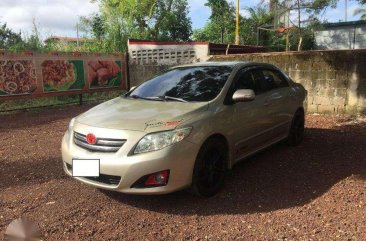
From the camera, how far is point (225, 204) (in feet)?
13.9

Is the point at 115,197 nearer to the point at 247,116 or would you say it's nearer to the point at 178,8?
the point at 247,116

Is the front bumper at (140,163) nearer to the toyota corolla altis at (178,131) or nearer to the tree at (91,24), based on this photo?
the toyota corolla altis at (178,131)

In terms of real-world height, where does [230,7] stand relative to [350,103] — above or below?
above

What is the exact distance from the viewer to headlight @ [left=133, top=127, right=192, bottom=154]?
3826mm

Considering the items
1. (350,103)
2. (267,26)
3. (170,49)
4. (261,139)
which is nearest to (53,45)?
(170,49)

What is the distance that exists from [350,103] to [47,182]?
22.8 ft

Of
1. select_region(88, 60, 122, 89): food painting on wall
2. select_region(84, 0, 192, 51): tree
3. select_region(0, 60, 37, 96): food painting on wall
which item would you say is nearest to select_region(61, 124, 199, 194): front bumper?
select_region(0, 60, 37, 96): food painting on wall

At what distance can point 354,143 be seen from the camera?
667cm

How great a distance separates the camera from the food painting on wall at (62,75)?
11.5 meters

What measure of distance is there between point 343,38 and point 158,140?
2641 cm

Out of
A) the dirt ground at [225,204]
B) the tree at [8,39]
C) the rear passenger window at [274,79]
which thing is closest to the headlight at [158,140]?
the dirt ground at [225,204]

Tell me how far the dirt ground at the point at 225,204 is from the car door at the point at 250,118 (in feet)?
1.26

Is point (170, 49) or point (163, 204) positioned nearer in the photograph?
point (163, 204)

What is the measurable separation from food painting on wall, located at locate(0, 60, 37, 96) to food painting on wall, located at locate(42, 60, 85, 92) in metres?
0.43
